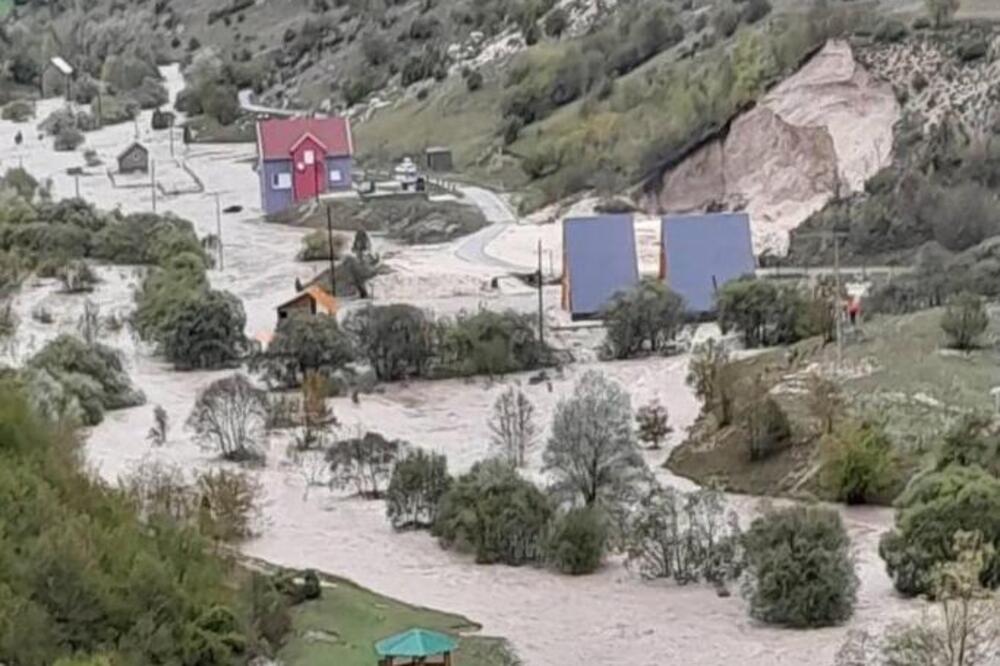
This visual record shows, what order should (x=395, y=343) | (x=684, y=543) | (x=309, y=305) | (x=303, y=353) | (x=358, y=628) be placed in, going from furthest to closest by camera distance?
(x=309, y=305) < (x=395, y=343) < (x=303, y=353) < (x=684, y=543) < (x=358, y=628)

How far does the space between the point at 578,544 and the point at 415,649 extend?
622 cm

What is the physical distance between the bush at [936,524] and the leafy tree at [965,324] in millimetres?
9454

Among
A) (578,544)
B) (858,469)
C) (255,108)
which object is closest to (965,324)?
(858,469)

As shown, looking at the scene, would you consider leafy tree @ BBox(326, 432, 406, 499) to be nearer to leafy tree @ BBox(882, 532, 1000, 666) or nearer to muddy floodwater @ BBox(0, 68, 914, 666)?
muddy floodwater @ BBox(0, 68, 914, 666)

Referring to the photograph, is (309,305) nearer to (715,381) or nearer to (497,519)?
(715,381)

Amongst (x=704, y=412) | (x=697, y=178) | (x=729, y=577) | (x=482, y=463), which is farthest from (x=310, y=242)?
(x=729, y=577)

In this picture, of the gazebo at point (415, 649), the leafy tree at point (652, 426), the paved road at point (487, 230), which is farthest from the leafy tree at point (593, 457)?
the paved road at point (487, 230)

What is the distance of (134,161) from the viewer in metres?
74.8

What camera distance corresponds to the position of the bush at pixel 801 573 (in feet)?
75.9

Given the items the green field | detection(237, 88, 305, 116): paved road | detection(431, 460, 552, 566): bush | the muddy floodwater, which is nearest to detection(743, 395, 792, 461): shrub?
the muddy floodwater

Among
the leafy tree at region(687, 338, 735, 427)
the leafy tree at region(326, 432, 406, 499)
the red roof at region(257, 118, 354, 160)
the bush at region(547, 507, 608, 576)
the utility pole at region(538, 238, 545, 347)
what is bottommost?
the bush at region(547, 507, 608, 576)

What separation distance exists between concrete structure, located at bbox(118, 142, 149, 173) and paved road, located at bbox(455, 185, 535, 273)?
15.6 meters

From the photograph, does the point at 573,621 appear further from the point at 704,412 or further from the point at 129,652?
the point at 704,412

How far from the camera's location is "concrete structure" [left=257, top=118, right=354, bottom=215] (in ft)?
204
